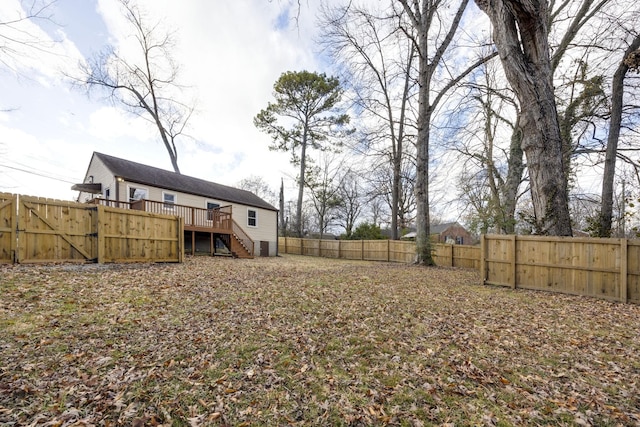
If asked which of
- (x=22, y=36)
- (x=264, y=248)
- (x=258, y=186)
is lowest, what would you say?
(x=264, y=248)

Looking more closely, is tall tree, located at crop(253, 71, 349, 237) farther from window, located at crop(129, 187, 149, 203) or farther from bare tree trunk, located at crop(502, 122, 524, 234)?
bare tree trunk, located at crop(502, 122, 524, 234)

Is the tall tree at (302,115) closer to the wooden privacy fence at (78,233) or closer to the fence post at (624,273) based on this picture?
Result: the wooden privacy fence at (78,233)

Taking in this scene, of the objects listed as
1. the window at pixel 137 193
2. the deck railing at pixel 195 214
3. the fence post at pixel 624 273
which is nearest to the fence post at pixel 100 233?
the deck railing at pixel 195 214

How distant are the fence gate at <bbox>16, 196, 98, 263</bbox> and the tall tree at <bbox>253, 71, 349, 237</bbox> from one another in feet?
50.3

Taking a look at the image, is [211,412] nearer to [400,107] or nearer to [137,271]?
[137,271]

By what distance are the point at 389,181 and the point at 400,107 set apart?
7.37 m

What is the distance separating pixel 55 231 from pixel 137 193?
676 centimetres

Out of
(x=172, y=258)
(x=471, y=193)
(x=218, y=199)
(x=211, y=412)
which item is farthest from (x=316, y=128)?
(x=211, y=412)

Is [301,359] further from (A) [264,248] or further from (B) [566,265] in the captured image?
(A) [264,248]

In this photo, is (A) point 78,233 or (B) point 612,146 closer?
(A) point 78,233

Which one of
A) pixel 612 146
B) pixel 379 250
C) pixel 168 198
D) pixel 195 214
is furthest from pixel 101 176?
pixel 612 146

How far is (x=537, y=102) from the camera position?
7.20 m

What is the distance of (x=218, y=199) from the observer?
54.9 ft

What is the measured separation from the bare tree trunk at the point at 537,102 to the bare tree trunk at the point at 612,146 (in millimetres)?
3158
